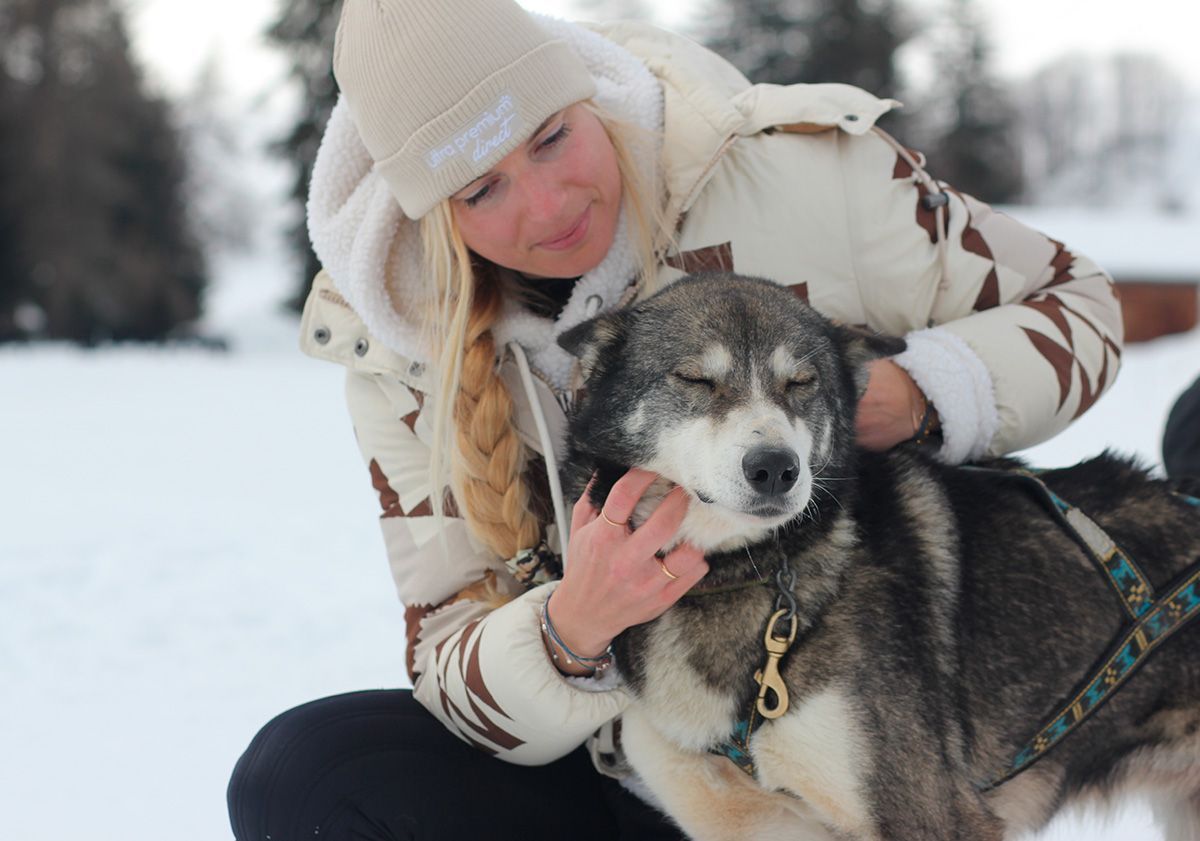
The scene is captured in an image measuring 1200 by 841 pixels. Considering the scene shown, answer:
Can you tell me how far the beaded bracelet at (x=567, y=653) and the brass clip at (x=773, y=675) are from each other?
304mm

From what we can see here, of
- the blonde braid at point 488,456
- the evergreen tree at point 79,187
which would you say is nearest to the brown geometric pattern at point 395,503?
the blonde braid at point 488,456

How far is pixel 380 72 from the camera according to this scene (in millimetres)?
2125

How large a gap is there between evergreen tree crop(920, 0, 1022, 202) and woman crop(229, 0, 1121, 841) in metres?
31.3

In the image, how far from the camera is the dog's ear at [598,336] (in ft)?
6.75

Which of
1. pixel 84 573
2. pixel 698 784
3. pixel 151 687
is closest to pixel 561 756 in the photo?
pixel 698 784

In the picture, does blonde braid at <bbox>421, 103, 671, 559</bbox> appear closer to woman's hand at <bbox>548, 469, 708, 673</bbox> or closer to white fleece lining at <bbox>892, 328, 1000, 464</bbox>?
woman's hand at <bbox>548, 469, 708, 673</bbox>

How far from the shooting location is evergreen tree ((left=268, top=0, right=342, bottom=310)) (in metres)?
21.3

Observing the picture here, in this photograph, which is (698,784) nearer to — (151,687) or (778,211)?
(778,211)

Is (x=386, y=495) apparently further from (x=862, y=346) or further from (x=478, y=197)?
(x=862, y=346)

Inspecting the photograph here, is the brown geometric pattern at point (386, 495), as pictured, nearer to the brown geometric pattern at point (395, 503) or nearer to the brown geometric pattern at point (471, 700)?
the brown geometric pattern at point (395, 503)

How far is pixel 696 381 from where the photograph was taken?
6.35 feet

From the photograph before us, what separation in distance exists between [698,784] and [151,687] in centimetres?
247

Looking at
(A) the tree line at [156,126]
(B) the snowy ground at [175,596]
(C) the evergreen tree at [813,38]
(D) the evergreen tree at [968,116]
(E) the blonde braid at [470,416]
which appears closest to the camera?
(E) the blonde braid at [470,416]

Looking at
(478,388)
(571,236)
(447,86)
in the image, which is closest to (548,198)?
(571,236)
